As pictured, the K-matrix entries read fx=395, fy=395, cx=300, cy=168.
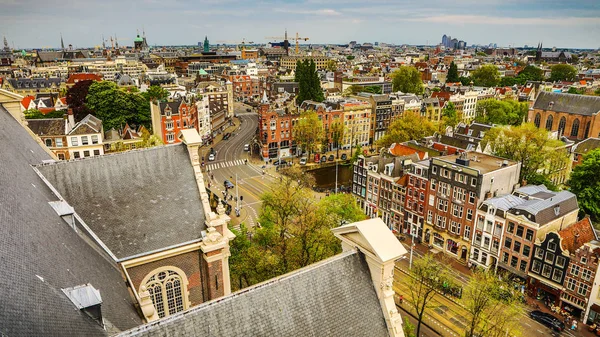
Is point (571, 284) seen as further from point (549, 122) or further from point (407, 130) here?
point (549, 122)

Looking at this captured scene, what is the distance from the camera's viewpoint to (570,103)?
342 feet

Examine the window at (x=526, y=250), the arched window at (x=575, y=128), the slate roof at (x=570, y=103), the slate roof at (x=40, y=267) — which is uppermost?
the slate roof at (x=40, y=267)

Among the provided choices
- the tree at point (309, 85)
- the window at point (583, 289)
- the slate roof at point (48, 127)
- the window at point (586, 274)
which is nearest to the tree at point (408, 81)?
the tree at point (309, 85)

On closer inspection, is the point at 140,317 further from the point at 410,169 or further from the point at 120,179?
the point at 410,169

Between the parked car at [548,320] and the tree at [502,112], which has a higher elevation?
the tree at [502,112]

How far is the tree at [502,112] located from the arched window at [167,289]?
10145 cm

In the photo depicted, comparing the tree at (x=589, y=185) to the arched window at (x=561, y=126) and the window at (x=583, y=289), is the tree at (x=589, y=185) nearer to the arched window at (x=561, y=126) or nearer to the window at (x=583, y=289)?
the window at (x=583, y=289)

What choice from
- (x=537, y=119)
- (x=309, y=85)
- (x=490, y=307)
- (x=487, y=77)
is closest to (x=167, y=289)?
(x=490, y=307)

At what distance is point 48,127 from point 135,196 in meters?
62.6

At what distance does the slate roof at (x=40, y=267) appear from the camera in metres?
13.5

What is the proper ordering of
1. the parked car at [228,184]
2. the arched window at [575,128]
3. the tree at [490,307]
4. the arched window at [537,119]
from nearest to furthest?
the tree at [490,307]
the parked car at [228,184]
the arched window at [575,128]
the arched window at [537,119]

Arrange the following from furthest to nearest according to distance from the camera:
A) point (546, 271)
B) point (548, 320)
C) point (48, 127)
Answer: point (48, 127), point (546, 271), point (548, 320)

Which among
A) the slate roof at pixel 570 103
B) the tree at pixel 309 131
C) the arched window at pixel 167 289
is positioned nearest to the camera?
the arched window at pixel 167 289

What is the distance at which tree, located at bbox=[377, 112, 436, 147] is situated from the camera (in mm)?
94750
